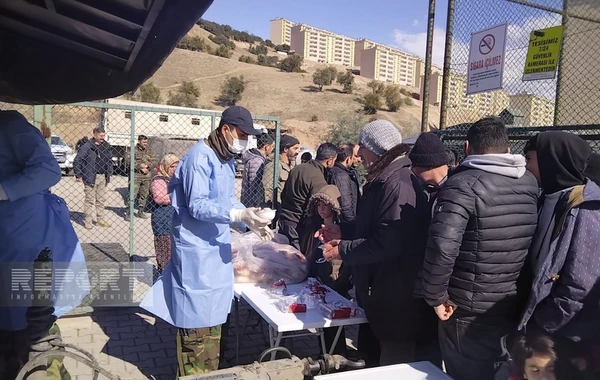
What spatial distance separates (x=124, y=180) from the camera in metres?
15.9

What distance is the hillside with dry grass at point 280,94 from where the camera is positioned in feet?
124

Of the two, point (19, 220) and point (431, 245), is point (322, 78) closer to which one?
point (431, 245)

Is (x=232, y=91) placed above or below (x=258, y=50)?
below

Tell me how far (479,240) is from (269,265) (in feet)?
5.92

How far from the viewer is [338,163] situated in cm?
561

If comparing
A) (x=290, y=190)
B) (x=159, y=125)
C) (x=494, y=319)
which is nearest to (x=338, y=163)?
(x=290, y=190)

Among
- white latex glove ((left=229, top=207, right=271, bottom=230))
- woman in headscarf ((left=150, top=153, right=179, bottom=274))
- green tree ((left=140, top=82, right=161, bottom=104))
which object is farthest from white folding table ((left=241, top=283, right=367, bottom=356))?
green tree ((left=140, top=82, right=161, bottom=104))

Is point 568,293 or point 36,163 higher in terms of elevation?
point 36,163

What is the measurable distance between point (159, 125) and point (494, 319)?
17277mm


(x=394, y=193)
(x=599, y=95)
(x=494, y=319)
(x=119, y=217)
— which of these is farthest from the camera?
(x=119, y=217)

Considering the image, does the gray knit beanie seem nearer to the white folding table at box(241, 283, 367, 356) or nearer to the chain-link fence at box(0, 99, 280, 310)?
the chain-link fence at box(0, 99, 280, 310)

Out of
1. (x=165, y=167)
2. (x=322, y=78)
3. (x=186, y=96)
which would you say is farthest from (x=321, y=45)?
(x=165, y=167)

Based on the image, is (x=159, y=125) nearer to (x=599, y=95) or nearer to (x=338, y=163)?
(x=338, y=163)

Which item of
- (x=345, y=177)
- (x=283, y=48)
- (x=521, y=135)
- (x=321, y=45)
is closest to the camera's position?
(x=521, y=135)
